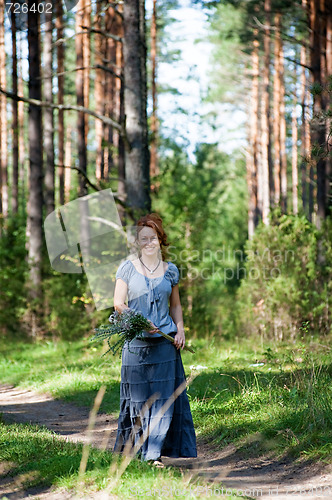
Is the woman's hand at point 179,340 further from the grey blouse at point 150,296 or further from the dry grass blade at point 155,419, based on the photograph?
the dry grass blade at point 155,419

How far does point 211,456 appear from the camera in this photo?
550 cm

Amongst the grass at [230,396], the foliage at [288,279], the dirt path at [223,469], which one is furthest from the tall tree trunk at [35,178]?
the dirt path at [223,469]

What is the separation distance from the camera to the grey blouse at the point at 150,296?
4.92 m

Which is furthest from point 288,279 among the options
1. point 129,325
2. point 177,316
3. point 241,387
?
point 129,325

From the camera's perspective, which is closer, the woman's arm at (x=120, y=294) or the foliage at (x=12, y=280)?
the woman's arm at (x=120, y=294)

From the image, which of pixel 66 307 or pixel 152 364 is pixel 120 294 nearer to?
pixel 152 364

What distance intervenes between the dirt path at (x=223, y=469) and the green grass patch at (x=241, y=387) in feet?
0.59

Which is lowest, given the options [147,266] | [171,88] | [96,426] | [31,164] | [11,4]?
[96,426]

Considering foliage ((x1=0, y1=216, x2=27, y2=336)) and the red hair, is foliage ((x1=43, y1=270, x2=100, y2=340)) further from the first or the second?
the red hair

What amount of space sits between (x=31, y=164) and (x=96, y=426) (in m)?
8.26

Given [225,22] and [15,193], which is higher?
[225,22]

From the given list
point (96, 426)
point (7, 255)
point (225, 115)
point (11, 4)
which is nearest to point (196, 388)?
point (96, 426)

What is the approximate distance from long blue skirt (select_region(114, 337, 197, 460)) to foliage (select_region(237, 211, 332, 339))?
572 cm

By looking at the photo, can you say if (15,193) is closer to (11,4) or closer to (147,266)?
(11,4)
